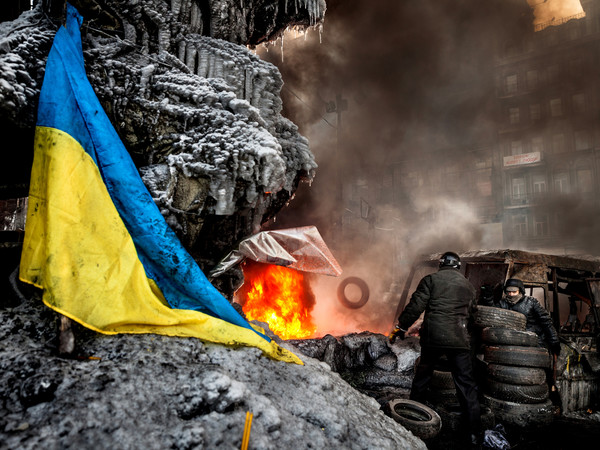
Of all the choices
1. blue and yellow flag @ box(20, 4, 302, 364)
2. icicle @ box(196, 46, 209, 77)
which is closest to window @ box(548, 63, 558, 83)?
icicle @ box(196, 46, 209, 77)

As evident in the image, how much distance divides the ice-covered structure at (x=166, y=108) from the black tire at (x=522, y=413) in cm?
466

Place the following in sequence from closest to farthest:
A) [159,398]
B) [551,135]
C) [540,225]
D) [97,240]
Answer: [159,398]
[97,240]
[540,225]
[551,135]

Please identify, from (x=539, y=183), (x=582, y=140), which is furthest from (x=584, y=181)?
(x=582, y=140)

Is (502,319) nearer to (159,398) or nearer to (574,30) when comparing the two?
(159,398)

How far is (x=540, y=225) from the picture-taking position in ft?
103

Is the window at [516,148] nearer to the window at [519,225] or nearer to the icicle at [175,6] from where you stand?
the window at [519,225]

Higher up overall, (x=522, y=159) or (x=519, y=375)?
(x=522, y=159)

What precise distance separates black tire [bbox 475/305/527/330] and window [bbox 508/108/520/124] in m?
36.3

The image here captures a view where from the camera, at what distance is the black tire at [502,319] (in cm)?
552

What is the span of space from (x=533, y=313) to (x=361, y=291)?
399 inches

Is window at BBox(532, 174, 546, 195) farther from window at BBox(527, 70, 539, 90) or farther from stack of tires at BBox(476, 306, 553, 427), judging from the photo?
stack of tires at BBox(476, 306, 553, 427)

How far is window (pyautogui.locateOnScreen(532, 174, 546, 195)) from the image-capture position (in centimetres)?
3250

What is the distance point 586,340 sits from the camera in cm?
655

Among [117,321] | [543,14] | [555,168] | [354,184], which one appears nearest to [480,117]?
[555,168]
